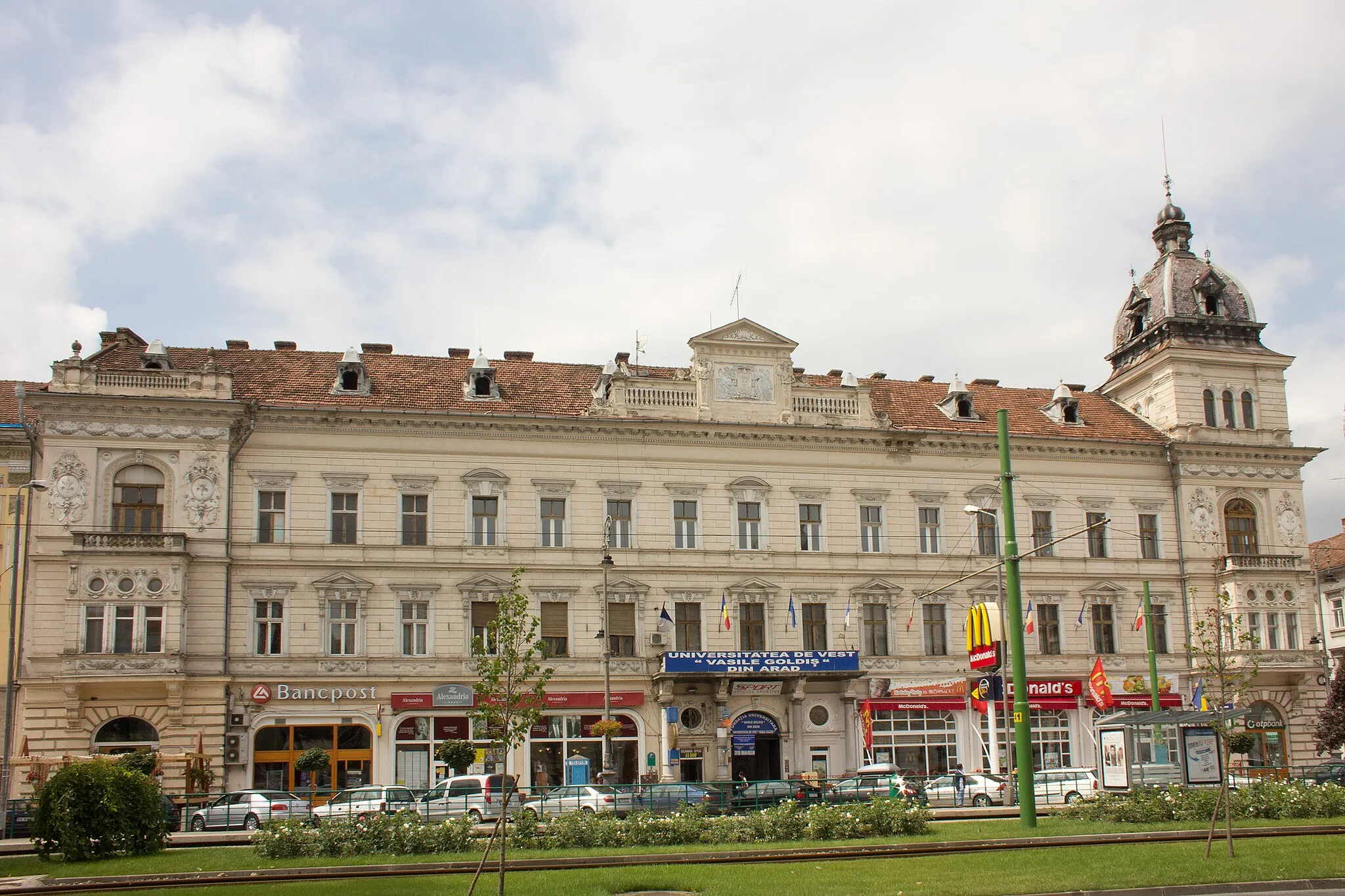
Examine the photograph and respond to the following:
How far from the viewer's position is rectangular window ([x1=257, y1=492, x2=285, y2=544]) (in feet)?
141

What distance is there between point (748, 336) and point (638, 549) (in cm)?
871

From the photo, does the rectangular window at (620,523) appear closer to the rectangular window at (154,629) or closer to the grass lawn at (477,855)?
the rectangular window at (154,629)

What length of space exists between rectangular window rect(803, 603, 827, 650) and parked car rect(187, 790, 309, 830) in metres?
18.7

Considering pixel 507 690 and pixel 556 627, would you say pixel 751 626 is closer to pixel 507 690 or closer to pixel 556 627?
pixel 556 627

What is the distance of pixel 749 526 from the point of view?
47125 millimetres

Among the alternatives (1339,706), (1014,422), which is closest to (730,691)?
(1014,422)

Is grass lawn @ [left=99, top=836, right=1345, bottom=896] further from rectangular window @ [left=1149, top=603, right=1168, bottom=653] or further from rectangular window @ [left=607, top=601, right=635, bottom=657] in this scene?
rectangular window @ [left=1149, top=603, right=1168, bottom=653]

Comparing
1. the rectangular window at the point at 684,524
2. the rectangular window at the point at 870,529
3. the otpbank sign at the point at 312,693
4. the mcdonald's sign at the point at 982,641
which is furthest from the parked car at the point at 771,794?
the rectangular window at the point at 870,529

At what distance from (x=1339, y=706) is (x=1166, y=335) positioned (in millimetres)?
20245

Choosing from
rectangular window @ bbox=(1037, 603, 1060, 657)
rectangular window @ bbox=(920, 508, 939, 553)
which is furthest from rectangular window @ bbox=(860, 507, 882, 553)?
rectangular window @ bbox=(1037, 603, 1060, 657)

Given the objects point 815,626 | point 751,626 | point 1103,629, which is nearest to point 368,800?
point 751,626

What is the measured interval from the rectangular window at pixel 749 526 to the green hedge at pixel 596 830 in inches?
802

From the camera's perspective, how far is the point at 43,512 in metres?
41.0

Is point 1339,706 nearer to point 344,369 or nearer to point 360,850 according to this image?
point 344,369
